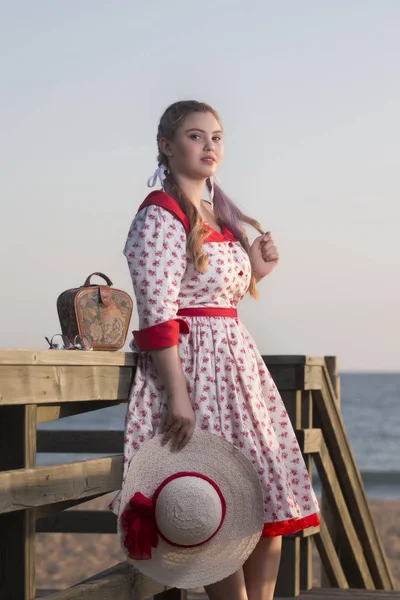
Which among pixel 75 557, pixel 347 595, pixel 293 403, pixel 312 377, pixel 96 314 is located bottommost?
pixel 75 557

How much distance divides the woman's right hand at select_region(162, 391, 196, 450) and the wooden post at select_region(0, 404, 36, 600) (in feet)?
1.44

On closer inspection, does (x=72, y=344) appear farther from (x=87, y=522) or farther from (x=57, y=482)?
(x=87, y=522)

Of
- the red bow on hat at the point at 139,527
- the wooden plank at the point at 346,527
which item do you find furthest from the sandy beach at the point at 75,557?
the red bow on hat at the point at 139,527

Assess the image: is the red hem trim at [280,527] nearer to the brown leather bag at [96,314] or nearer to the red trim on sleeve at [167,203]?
the brown leather bag at [96,314]

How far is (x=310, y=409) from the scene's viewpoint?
173 inches

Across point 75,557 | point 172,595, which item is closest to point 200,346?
point 172,595

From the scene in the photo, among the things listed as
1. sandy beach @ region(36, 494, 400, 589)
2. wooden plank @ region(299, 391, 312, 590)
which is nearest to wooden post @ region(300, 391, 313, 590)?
wooden plank @ region(299, 391, 312, 590)

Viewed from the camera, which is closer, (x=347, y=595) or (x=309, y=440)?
(x=309, y=440)

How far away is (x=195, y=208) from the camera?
310 cm

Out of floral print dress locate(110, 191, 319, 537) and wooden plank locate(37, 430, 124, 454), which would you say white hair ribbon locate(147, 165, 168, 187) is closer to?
floral print dress locate(110, 191, 319, 537)

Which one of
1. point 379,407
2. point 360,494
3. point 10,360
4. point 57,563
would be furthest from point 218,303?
point 379,407

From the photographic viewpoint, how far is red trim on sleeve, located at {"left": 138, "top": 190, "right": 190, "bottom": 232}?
301 cm

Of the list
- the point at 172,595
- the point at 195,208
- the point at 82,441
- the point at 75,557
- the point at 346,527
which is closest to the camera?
the point at 195,208

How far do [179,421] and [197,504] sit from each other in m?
0.23
